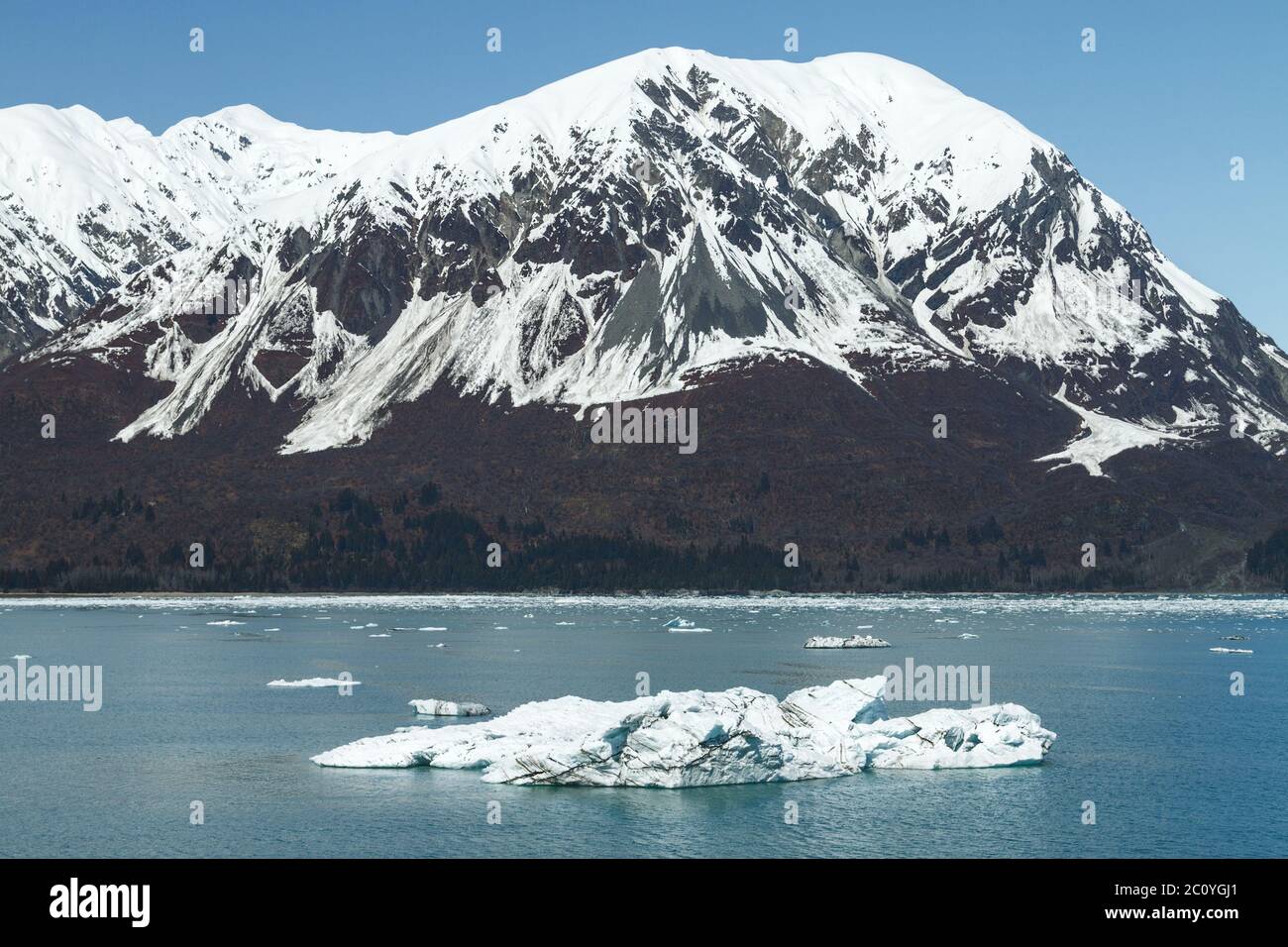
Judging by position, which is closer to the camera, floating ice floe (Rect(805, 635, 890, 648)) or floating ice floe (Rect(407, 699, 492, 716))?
floating ice floe (Rect(407, 699, 492, 716))

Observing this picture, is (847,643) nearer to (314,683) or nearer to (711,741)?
(314,683)

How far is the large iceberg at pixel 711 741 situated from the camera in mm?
87312

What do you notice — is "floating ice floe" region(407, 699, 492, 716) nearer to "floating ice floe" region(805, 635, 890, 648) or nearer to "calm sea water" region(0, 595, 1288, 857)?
"calm sea water" region(0, 595, 1288, 857)

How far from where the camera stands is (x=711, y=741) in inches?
3428

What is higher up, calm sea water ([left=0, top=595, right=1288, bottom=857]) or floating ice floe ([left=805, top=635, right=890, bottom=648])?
floating ice floe ([left=805, top=635, right=890, bottom=648])

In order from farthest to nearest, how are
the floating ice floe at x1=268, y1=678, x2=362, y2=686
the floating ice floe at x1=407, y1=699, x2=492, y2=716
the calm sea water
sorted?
the floating ice floe at x1=268, y1=678, x2=362, y2=686 < the floating ice floe at x1=407, y1=699, x2=492, y2=716 < the calm sea water

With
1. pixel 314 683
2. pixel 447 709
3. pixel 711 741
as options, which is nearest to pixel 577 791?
pixel 711 741

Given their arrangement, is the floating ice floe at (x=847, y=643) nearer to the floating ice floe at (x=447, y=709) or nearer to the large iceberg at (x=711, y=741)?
the floating ice floe at (x=447, y=709)

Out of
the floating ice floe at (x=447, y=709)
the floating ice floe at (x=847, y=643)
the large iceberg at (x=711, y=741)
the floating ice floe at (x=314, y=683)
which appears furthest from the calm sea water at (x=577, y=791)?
the floating ice floe at (x=847, y=643)

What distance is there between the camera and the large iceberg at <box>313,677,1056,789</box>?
8731cm

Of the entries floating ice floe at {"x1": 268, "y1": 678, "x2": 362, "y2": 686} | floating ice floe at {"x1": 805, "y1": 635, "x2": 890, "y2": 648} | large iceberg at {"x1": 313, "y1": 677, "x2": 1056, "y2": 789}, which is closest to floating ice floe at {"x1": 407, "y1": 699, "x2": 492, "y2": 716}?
large iceberg at {"x1": 313, "y1": 677, "x2": 1056, "y2": 789}

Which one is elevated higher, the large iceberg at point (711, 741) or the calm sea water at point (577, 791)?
the large iceberg at point (711, 741)
